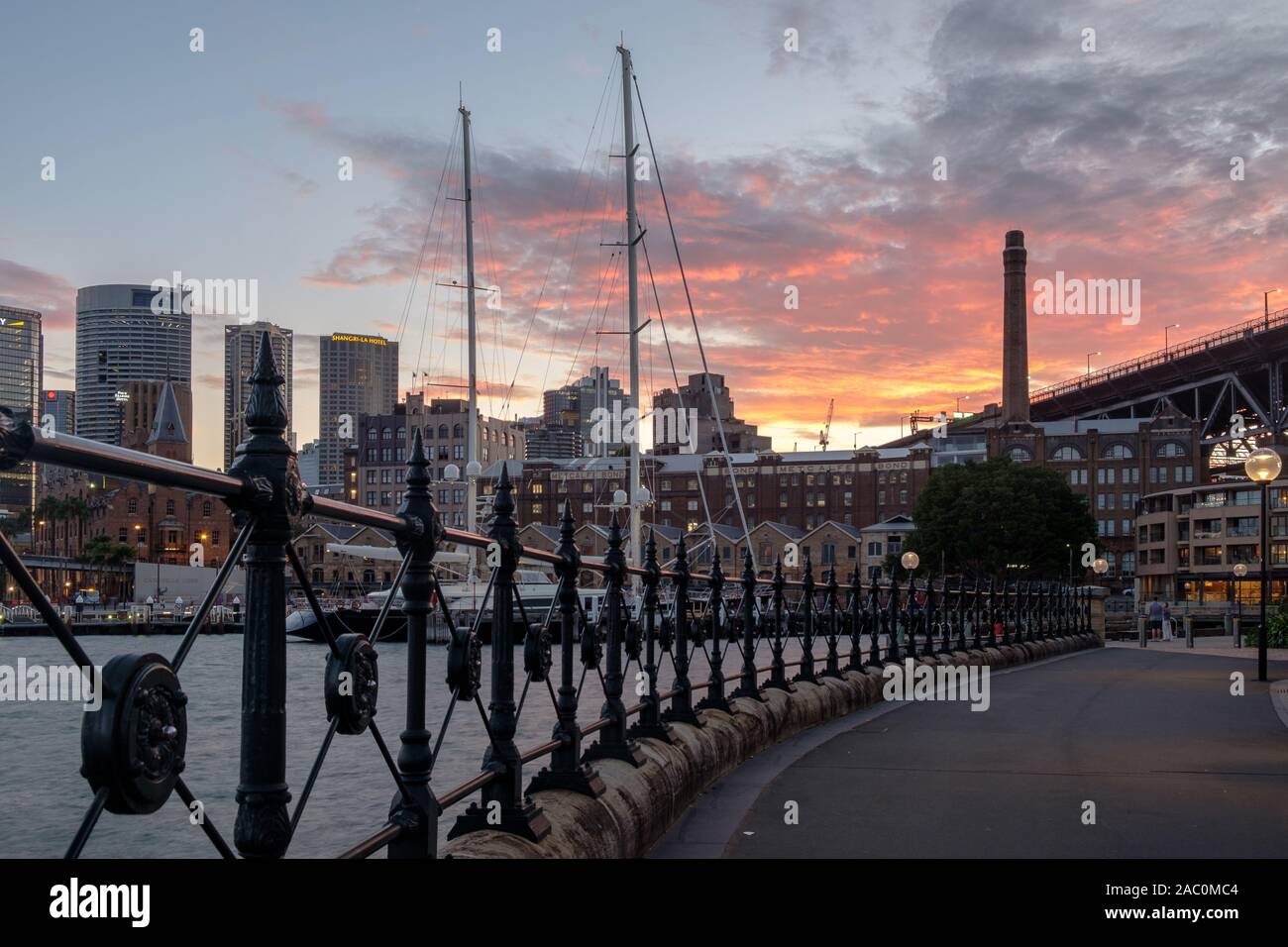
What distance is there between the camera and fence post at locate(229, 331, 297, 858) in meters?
3.13

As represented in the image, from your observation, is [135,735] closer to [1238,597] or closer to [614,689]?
[614,689]

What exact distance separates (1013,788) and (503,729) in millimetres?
4905

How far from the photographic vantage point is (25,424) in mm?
2258

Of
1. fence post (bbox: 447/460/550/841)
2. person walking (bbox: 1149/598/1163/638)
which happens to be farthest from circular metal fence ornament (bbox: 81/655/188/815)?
person walking (bbox: 1149/598/1163/638)

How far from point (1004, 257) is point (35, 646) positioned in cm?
10059

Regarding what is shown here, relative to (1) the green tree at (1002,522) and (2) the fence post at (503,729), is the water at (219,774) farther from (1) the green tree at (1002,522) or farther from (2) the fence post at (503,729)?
(1) the green tree at (1002,522)

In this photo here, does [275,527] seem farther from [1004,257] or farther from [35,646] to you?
[1004,257]

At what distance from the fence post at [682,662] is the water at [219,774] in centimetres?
137

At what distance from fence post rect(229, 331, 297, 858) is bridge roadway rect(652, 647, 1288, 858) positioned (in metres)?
4.23

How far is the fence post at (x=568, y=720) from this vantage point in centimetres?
639

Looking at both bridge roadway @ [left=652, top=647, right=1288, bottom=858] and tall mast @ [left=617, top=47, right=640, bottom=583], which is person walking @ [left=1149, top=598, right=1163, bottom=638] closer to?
tall mast @ [left=617, top=47, right=640, bottom=583]

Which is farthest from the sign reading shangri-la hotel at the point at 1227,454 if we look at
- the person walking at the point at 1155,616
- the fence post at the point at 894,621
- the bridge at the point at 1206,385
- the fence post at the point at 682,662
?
the fence post at the point at 682,662
